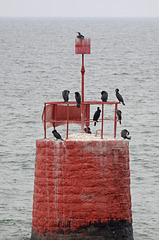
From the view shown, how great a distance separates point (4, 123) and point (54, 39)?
3680 inches

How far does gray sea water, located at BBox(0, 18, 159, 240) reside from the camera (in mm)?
24781

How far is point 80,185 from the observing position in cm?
1543

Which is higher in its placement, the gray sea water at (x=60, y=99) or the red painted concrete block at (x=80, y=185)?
the red painted concrete block at (x=80, y=185)

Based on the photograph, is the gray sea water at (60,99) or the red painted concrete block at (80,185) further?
the gray sea water at (60,99)

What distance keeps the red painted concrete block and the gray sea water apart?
5.06 m

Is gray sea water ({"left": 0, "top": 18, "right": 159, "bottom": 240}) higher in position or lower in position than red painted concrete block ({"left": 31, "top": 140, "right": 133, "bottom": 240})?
lower

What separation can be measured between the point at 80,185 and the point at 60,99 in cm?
3721

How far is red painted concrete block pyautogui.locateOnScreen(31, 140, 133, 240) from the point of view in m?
15.4

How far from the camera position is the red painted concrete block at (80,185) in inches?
608

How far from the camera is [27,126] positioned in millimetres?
42688

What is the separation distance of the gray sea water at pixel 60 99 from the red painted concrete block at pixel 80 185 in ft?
16.6

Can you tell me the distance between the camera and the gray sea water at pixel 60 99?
81.3 ft

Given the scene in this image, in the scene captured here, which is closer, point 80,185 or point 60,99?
point 80,185

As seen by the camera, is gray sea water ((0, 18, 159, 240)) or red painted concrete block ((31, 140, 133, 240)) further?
gray sea water ((0, 18, 159, 240))
